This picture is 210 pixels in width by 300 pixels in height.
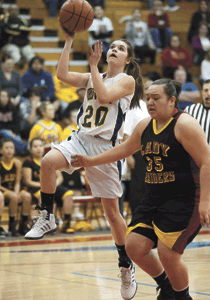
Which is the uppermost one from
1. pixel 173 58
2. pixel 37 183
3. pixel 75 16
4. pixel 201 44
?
pixel 75 16

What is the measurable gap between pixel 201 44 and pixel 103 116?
32.3ft

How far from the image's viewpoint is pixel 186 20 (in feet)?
49.3

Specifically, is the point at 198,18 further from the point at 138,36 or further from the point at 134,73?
the point at 134,73

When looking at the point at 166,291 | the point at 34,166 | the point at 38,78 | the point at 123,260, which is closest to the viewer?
the point at 166,291

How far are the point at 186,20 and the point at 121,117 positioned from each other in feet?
37.7

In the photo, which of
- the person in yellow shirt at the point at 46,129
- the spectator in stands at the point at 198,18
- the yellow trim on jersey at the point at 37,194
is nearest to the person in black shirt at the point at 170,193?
the yellow trim on jersey at the point at 37,194

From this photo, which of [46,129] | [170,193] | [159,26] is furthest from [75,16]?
[159,26]

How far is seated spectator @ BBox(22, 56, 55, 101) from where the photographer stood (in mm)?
10336

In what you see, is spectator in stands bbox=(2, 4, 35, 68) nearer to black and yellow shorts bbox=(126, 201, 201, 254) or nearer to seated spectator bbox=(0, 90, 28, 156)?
seated spectator bbox=(0, 90, 28, 156)

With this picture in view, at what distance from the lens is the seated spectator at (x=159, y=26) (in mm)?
13148

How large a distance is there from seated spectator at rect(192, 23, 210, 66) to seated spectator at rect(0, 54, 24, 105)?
17.5ft

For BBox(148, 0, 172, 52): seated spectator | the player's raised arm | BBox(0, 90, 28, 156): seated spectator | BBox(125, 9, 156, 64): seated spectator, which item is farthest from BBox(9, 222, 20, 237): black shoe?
BBox(148, 0, 172, 52): seated spectator

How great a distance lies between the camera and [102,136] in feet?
13.8

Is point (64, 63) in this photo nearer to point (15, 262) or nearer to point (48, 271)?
point (48, 271)
